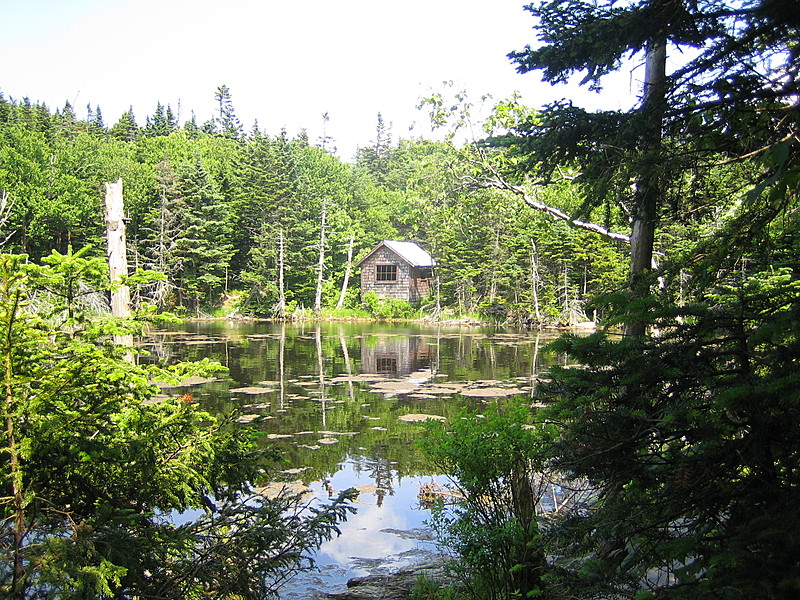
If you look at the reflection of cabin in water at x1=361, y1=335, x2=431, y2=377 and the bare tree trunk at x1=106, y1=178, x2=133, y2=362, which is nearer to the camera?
the bare tree trunk at x1=106, y1=178, x2=133, y2=362

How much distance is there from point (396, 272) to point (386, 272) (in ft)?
2.52

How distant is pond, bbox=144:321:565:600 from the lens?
738 cm

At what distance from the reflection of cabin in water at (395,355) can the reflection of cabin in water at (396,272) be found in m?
13.6

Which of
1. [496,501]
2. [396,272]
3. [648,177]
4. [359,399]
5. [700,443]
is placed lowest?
[359,399]

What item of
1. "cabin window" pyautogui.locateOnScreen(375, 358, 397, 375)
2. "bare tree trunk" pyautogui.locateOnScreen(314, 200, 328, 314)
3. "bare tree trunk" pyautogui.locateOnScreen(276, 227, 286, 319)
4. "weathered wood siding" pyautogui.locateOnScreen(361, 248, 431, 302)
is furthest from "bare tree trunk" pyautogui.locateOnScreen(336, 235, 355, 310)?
"cabin window" pyautogui.locateOnScreen(375, 358, 397, 375)

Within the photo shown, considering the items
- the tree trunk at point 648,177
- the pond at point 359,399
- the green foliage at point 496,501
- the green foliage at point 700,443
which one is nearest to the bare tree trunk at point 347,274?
the pond at point 359,399

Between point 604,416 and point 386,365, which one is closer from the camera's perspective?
point 604,416

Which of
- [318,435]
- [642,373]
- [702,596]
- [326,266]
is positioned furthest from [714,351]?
[326,266]

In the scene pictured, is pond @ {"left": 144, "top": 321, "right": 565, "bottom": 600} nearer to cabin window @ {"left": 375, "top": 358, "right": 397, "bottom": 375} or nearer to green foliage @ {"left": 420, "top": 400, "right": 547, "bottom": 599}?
cabin window @ {"left": 375, "top": 358, "right": 397, "bottom": 375}

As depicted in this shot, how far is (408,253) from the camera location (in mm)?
43844

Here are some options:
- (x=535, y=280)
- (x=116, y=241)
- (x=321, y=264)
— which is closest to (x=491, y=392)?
(x=116, y=241)

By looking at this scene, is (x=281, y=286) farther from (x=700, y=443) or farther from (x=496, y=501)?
(x=700, y=443)

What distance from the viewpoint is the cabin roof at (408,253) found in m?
42.7

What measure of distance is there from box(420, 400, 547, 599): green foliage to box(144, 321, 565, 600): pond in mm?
770
